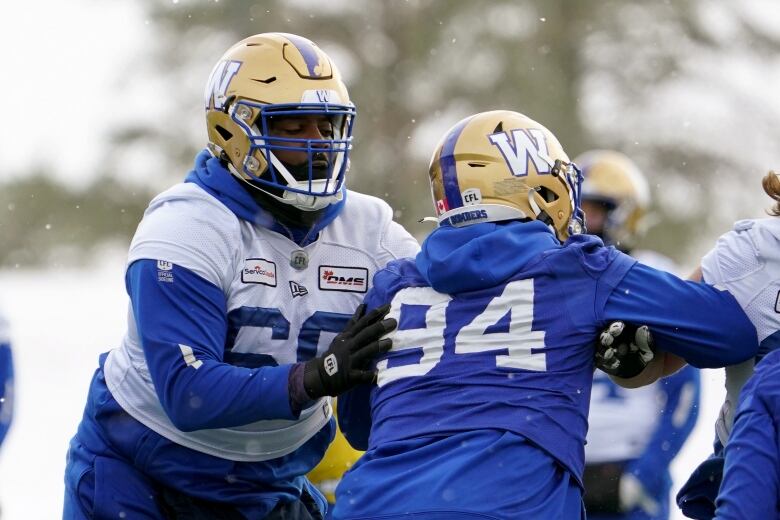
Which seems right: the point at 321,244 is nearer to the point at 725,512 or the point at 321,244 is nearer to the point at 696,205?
the point at 725,512

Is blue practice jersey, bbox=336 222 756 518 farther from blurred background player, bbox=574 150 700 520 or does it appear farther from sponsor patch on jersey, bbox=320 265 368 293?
blurred background player, bbox=574 150 700 520

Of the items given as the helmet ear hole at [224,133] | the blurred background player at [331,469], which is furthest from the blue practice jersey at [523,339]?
the blurred background player at [331,469]

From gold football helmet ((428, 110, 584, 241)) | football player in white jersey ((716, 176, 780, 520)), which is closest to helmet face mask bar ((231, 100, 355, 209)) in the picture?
gold football helmet ((428, 110, 584, 241))

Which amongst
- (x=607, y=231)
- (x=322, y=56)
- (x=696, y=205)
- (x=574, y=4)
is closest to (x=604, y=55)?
(x=574, y=4)

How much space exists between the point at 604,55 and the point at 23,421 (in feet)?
32.5

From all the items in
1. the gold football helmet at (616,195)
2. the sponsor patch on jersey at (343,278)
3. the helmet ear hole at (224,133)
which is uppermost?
the helmet ear hole at (224,133)

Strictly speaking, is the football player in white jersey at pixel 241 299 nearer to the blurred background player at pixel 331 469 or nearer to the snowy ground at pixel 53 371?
the blurred background player at pixel 331 469

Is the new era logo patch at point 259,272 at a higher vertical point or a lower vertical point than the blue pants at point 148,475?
higher

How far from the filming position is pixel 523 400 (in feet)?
11.6

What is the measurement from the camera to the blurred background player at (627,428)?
6.16m

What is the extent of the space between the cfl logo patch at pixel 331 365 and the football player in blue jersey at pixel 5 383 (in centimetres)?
186

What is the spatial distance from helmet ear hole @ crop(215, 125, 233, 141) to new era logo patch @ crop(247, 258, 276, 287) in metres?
0.44

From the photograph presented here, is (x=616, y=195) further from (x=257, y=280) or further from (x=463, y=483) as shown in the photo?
(x=463, y=483)

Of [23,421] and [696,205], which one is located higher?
[23,421]
